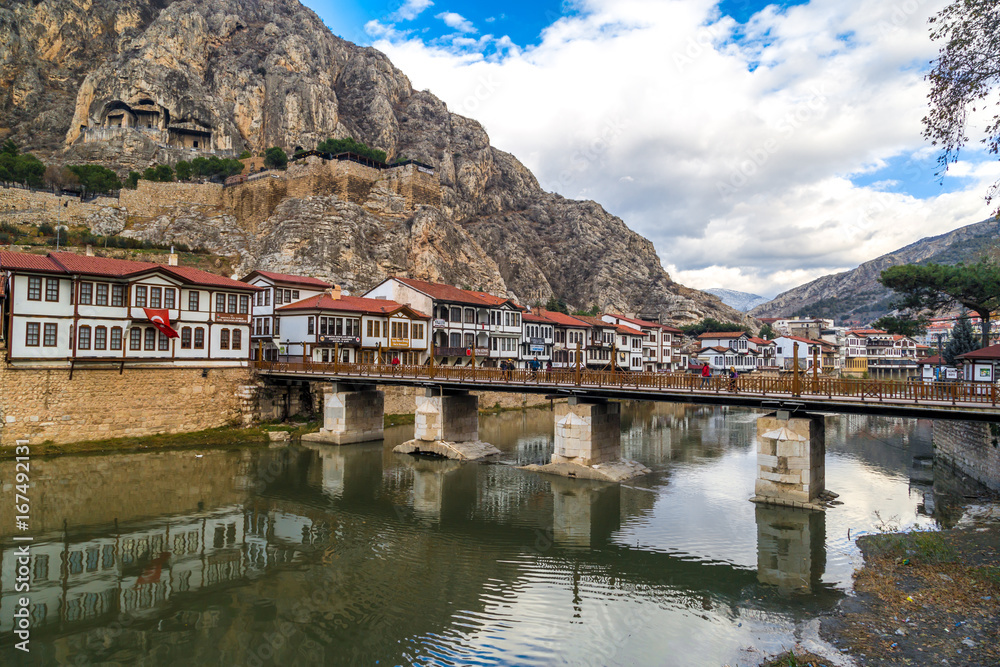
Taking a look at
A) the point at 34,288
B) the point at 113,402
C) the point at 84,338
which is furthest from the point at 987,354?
the point at 34,288

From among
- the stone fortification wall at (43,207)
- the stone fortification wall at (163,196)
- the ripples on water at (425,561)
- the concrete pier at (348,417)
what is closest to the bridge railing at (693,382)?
the concrete pier at (348,417)

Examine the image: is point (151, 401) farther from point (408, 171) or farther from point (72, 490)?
point (408, 171)

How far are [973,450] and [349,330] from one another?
46.2 metres

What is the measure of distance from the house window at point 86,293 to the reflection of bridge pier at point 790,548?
4203 centimetres

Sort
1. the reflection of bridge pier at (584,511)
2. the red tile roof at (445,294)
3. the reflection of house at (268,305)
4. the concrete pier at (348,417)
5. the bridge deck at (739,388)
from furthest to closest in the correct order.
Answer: the red tile roof at (445,294)
the reflection of house at (268,305)
the concrete pier at (348,417)
the reflection of bridge pier at (584,511)
the bridge deck at (739,388)

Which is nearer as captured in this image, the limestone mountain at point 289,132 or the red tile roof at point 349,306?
the red tile roof at point 349,306

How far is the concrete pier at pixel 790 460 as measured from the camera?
2539 cm

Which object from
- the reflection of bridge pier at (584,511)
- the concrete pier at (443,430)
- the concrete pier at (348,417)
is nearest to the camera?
the reflection of bridge pier at (584,511)

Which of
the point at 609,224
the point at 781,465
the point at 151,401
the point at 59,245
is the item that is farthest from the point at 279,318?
the point at 609,224

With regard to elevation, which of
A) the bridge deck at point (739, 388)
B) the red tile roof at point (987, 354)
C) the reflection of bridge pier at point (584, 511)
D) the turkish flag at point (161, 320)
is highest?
the turkish flag at point (161, 320)

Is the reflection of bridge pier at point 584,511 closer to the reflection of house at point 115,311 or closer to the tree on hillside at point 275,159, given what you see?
the reflection of house at point 115,311

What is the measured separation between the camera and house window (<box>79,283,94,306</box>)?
119ft

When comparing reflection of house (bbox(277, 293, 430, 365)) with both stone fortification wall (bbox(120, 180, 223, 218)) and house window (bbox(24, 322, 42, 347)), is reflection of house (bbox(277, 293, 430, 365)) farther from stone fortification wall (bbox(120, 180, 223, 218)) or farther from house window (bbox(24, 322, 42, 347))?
stone fortification wall (bbox(120, 180, 223, 218))

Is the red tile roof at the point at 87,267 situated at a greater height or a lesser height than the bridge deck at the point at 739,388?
greater
